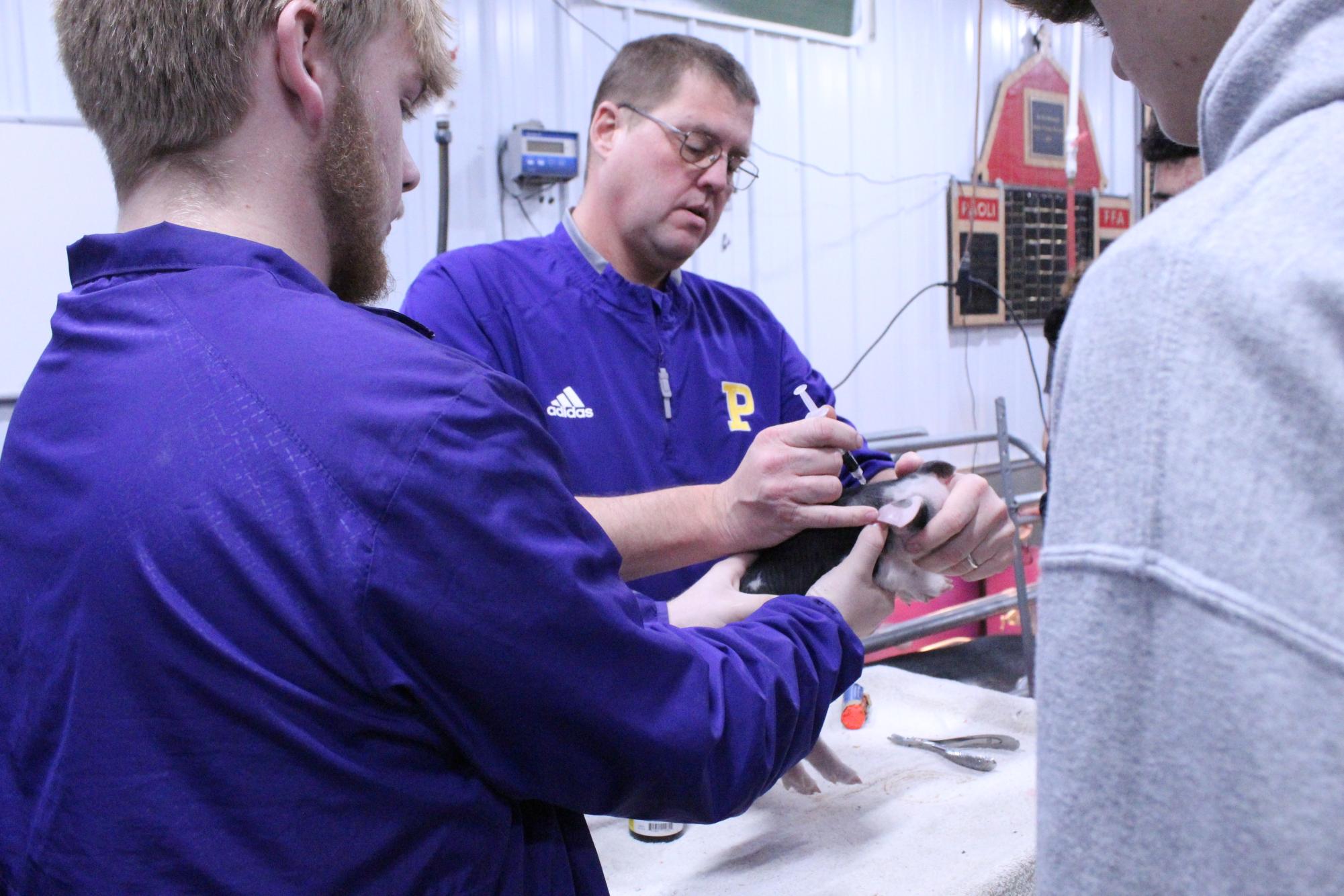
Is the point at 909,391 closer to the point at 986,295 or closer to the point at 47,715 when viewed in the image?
the point at 986,295

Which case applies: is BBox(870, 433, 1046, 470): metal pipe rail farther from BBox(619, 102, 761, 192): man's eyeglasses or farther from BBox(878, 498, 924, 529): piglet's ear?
BBox(878, 498, 924, 529): piglet's ear

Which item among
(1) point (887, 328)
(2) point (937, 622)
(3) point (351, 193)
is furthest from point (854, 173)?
(3) point (351, 193)

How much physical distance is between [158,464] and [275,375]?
0.28 ft

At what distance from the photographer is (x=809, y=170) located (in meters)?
3.09

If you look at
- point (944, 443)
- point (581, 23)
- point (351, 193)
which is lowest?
point (944, 443)

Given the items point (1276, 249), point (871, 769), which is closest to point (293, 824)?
point (1276, 249)

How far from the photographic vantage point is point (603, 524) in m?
1.18

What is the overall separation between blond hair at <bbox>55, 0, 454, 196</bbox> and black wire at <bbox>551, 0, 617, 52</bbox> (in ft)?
6.48

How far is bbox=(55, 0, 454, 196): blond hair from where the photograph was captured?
0.68 meters

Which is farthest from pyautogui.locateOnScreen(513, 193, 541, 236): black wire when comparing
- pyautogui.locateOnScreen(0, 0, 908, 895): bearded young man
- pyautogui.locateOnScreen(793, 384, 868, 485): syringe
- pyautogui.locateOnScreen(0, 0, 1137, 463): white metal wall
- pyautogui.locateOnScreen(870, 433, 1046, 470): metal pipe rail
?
pyautogui.locateOnScreen(0, 0, 908, 895): bearded young man

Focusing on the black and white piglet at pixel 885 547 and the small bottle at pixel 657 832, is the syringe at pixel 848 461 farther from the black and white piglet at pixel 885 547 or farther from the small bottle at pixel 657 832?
the small bottle at pixel 657 832

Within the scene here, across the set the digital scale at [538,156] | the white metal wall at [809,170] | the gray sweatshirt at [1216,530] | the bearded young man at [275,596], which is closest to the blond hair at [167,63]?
the bearded young man at [275,596]

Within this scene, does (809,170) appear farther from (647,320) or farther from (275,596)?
(275,596)

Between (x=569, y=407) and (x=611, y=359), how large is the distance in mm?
113
